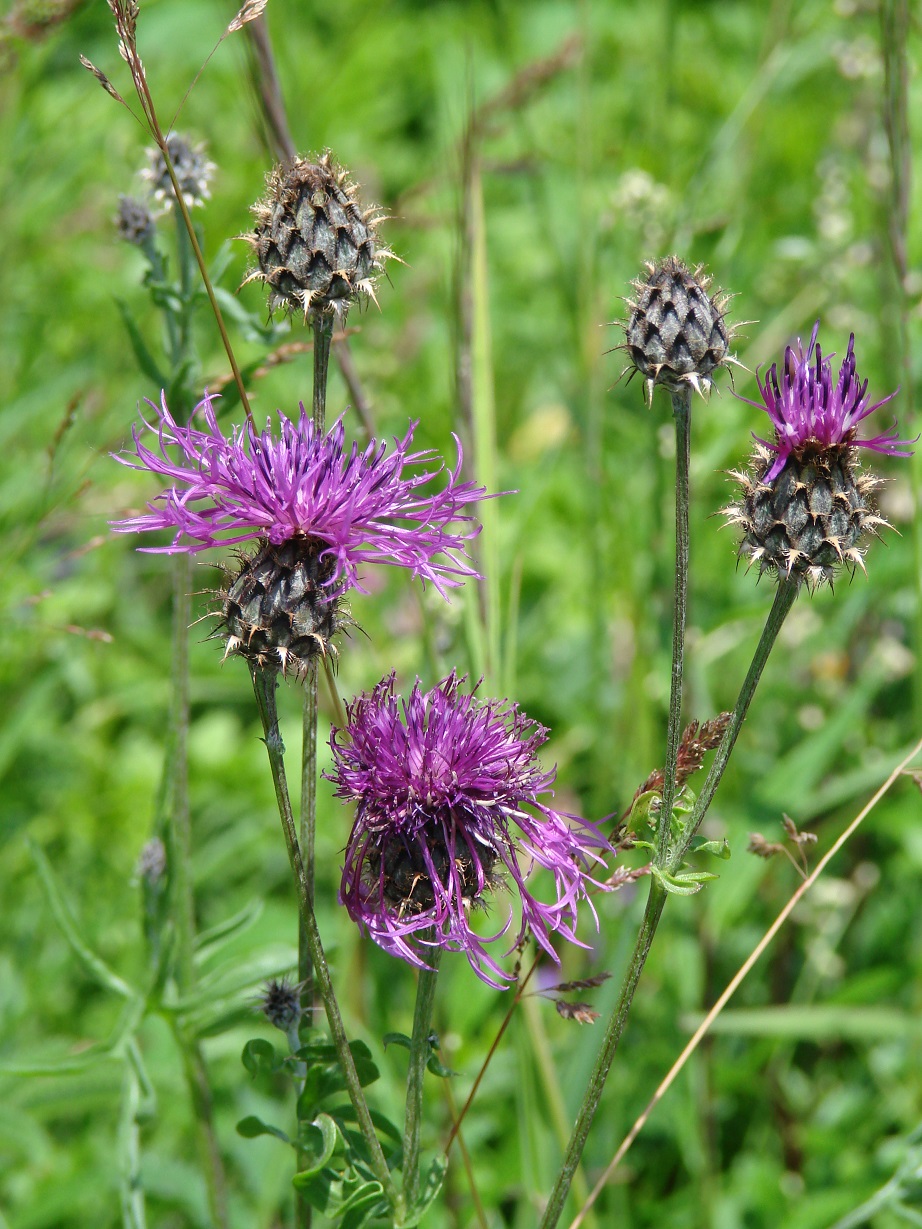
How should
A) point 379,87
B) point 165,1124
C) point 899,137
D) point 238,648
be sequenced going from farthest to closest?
1. point 379,87
2. point 165,1124
3. point 899,137
4. point 238,648

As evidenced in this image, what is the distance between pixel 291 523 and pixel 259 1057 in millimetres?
724

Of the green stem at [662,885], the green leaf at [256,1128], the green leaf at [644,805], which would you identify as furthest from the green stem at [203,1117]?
the green leaf at [644,805]

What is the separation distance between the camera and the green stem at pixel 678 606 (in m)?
1.47

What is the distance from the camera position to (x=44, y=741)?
3.96 meters

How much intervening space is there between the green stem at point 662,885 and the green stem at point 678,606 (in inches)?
1.2

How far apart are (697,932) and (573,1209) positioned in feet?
2.87

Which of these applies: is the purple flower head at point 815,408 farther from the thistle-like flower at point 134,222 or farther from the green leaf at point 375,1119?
the thistle-like flower at point 134,222

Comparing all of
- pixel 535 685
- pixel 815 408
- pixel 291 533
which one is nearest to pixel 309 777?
pixel 291 533

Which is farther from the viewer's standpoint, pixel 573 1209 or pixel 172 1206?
pixel 172 1206

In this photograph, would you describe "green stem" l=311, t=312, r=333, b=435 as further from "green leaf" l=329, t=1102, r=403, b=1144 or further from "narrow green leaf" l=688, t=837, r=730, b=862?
"green leaf" l=329, t=1102, r=403, b=1144

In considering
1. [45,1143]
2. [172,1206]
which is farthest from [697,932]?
[45,1143]

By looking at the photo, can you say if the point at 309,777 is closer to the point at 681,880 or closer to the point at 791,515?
the point at 681,880

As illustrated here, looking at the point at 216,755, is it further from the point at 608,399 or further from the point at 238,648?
the point at 238,648

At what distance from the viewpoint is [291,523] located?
1.45 m
